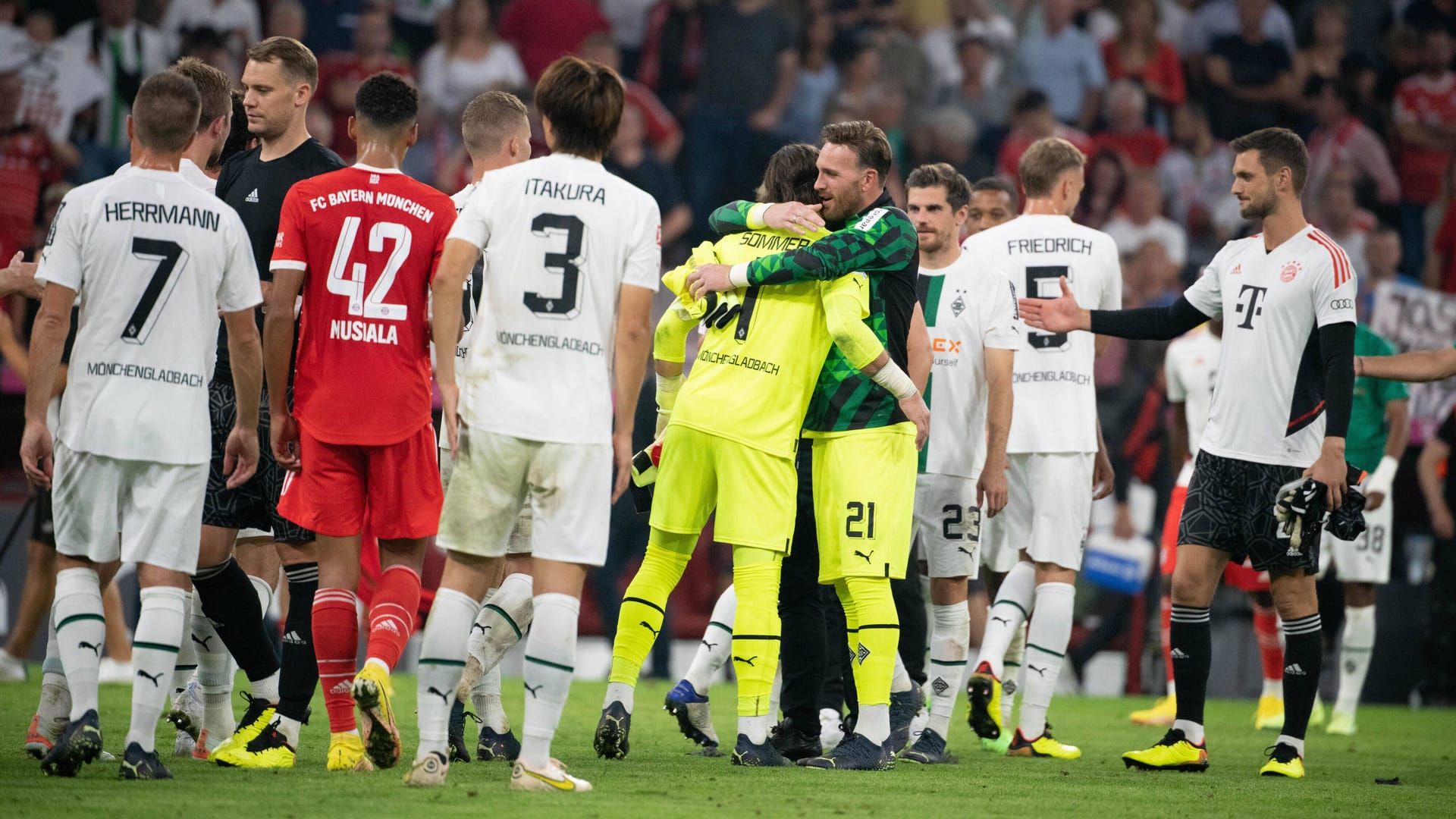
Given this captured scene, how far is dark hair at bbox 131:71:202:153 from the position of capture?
5047mm

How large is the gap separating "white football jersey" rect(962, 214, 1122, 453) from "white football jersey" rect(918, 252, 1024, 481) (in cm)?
17

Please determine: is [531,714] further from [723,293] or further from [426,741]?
[723,293]

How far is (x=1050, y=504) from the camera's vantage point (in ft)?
23.3

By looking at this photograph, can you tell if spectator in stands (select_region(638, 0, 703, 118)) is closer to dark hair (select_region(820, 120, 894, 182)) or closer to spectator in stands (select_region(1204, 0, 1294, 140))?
spectator in stands (select_region(1204, 0, 1294, 140))

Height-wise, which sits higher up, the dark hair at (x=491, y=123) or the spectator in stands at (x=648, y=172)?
the spectator in stands at (x=648, y=172)

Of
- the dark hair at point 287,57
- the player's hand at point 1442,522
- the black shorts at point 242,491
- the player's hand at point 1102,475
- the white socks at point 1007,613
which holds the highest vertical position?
the dark hair at point 287,57

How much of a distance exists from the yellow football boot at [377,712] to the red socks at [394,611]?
148mm

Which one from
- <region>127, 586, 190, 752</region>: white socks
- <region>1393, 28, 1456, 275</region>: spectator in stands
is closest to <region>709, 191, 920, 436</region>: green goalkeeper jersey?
<region>127, 586, 190, 752</region>: white socks

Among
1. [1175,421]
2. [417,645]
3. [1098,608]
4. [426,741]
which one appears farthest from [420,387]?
[1098,608]

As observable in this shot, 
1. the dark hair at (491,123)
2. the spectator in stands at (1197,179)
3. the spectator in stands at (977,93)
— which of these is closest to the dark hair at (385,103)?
the dark hair at (491,123)

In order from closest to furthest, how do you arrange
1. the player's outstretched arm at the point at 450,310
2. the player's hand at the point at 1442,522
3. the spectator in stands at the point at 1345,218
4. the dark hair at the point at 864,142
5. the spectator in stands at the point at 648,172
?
the player's outstretched arm at the point at 450,310
the dark hair at the point at 864,142
the player's hand at the point at 1442,522
the spectator in stands at the point at 648,172
the spectator in stands at the point at 1345,218

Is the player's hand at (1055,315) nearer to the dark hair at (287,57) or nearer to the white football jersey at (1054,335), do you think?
the white football jersey at (1054,335)

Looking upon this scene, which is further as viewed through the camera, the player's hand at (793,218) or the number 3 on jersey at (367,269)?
the player's hand at (793,218)

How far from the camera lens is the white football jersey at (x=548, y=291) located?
4.92m
